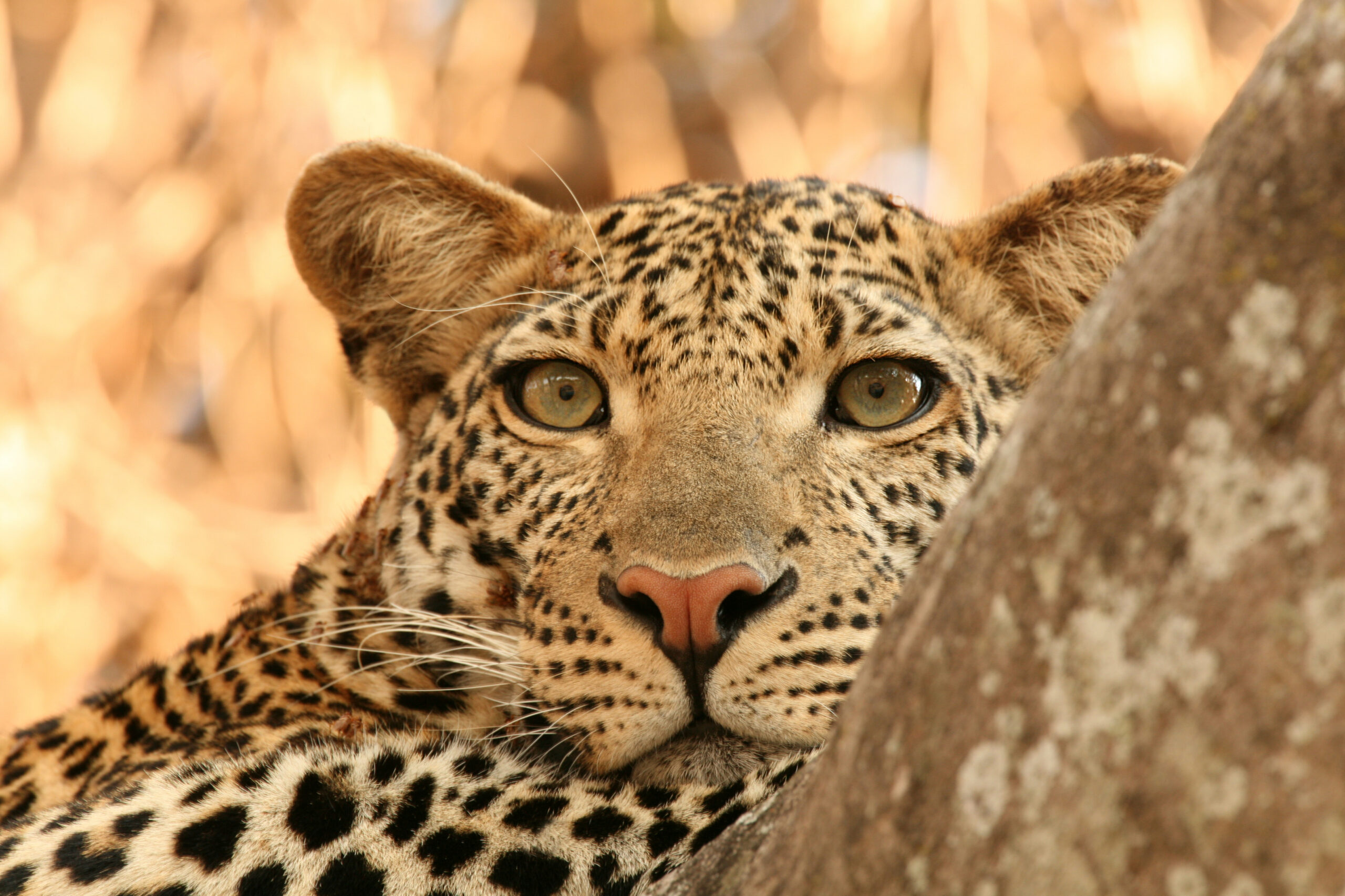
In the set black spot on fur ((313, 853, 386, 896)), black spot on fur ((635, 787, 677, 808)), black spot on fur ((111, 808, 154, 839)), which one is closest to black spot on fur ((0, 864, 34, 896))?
black spot on fur ((111, 808, 154, 839))

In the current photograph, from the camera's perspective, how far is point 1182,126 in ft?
31.2

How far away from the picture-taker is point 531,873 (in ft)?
8.88

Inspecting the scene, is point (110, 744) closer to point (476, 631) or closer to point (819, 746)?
point (476, 631)

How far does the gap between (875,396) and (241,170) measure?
23.5 feet

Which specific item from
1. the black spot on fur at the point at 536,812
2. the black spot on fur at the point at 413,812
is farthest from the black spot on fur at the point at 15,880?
the black spot on fur at the point at 536,812

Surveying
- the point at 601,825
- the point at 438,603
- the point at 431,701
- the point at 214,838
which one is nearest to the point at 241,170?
the point at 438,603

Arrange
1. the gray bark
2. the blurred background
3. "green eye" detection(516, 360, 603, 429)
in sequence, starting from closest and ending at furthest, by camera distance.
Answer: the gray bark
"green eye" detection(516, 360, 603, 429)
the blurred background

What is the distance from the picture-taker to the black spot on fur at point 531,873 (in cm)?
269

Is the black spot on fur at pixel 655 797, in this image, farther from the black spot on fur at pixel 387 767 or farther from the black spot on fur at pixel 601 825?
the black spot on fur at pixel 387 767

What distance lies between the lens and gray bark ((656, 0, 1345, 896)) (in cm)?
124

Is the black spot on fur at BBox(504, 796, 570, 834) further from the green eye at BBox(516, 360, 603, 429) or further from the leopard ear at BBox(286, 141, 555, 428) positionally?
the leopard ear at BBox(286, 141, 555, 428)

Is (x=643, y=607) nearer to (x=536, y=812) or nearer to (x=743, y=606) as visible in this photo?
(x=743, y=606)

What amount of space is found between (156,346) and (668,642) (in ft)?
26.1

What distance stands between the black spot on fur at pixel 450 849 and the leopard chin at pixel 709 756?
1.40 ft
